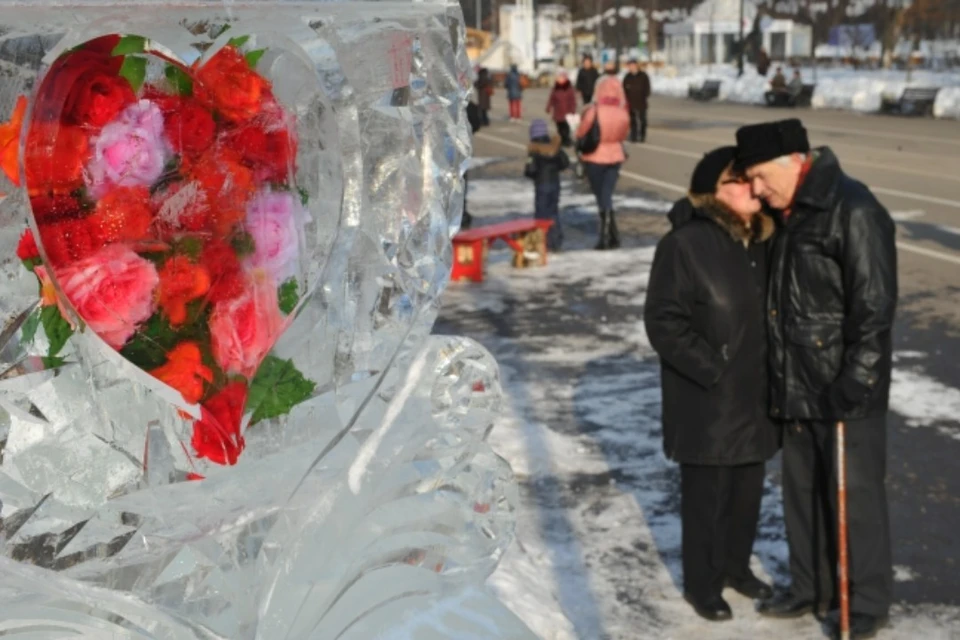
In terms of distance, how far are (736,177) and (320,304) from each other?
293 cm

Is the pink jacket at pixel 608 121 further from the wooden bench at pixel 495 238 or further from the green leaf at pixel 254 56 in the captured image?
the green leaf at pixel 254 56

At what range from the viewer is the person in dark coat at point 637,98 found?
22.2 meters

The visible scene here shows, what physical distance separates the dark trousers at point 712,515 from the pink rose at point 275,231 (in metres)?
3.16

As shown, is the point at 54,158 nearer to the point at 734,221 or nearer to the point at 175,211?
the point at 175,211

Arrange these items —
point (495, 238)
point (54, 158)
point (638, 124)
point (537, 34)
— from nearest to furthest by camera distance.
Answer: point (54, 158) < point (495, 238) < point (638, 124) < point (537, 34)

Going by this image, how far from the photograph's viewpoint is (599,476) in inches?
241

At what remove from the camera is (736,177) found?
14.9 ft

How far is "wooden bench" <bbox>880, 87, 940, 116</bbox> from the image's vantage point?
26062 millimetres

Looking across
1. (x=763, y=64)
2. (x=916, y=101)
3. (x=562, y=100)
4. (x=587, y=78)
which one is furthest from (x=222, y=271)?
(x=763, y=64)

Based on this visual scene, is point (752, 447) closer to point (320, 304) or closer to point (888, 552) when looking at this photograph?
point (888, 552)

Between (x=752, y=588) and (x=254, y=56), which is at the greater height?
(x=254, y=56)

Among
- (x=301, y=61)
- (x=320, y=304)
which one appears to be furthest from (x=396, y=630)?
(x=301, y=61)

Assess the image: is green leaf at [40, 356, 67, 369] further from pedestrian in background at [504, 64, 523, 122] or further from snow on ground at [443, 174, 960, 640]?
pedestrian in background at [504, 64, 523, 122]

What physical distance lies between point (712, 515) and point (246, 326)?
3.28 metres
